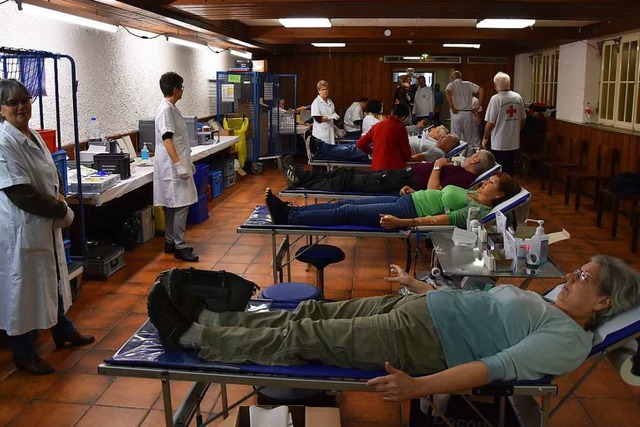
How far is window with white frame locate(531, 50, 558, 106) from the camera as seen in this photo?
11.3 metres

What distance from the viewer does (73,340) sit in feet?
12.0

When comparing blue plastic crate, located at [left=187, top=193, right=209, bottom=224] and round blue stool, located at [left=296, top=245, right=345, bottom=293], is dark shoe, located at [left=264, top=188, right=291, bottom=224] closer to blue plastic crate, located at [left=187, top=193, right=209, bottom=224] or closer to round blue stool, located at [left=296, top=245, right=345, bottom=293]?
round blue stool, located at [left=296, top=245, right=345, bottom=293]

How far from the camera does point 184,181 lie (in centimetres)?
530

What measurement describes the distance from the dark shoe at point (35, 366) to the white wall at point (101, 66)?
101 inches

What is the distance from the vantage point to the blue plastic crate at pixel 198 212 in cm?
678

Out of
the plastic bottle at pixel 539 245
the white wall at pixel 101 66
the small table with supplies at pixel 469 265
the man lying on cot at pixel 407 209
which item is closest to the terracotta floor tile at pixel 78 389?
the man lying on cot at pixel 407 209

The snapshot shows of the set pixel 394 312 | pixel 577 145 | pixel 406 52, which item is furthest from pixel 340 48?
pixel 394 312

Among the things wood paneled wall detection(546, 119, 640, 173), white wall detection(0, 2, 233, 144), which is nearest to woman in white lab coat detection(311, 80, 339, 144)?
white wall detection(0, 2, 233, 144)

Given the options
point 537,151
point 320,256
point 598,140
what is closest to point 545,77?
point 537,151

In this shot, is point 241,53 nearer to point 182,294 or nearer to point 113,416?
point 113,416

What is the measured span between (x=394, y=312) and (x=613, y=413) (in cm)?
139

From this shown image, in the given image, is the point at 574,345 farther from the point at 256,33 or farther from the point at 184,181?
the point at 256,33

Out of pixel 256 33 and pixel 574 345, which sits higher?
pixel 256 33

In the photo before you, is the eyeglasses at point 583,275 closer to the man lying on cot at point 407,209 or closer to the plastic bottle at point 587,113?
the man lying on cot at point 407,209
